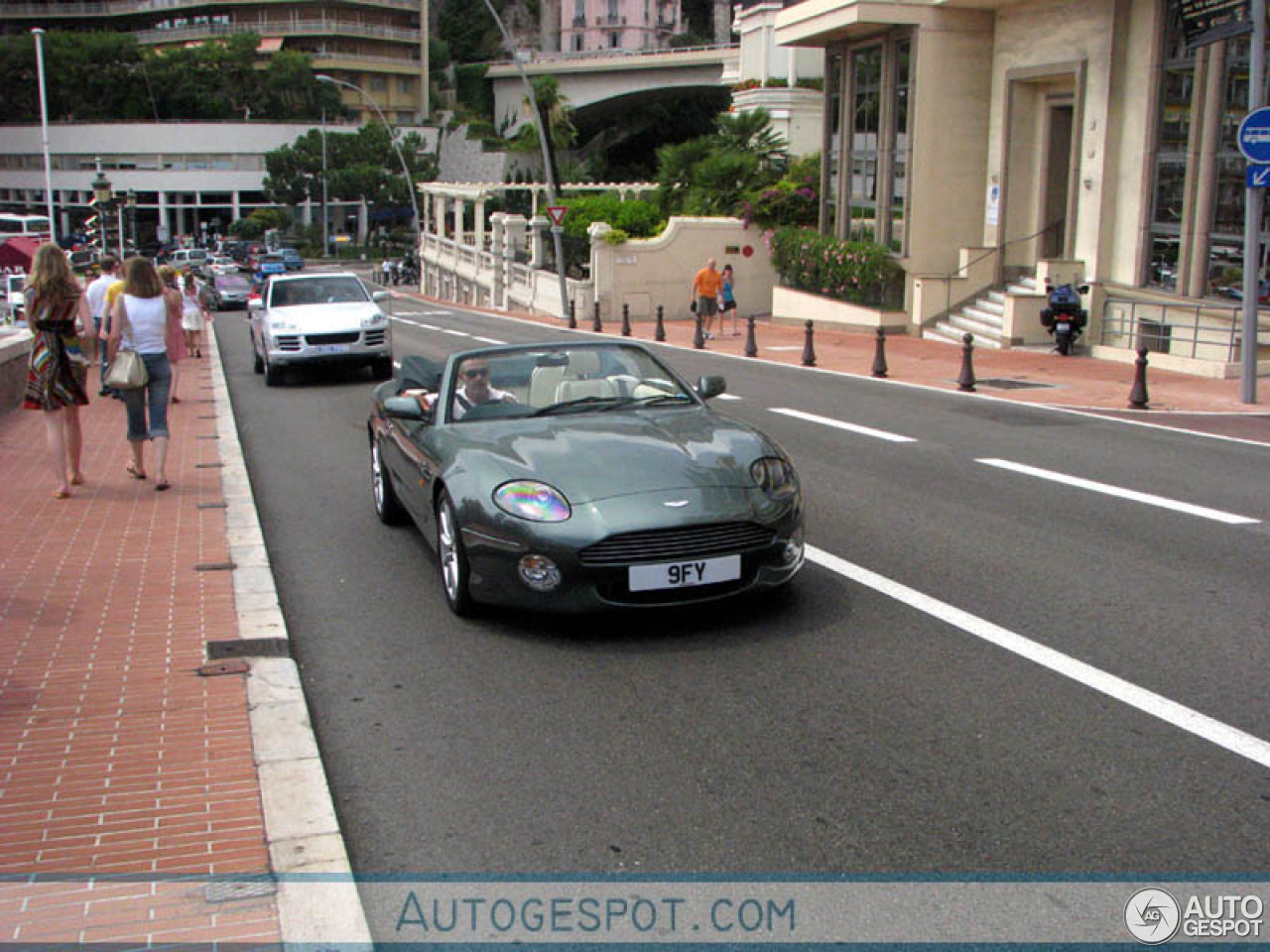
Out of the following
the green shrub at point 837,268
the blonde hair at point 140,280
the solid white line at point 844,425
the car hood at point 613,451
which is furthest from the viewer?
the green shrub at point 837,268

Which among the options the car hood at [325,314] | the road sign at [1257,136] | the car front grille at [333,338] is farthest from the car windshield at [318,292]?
the road sign at [1257,136]

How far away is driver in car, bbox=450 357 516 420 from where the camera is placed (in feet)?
25.0

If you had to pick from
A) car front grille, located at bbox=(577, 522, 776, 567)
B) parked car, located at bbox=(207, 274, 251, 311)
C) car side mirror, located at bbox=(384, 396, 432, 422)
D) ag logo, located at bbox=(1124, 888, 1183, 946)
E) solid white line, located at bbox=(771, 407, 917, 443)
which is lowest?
parked car, located at bbox=(207, 274, 251, 311)

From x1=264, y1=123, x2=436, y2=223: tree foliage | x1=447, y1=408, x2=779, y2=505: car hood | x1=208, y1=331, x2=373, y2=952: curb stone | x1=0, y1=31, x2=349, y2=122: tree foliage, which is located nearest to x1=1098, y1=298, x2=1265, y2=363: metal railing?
x1=447, y1=408, x2=779, y2=505: car hood

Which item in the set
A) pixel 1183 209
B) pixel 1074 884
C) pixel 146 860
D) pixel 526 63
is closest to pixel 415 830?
pixel 146 860

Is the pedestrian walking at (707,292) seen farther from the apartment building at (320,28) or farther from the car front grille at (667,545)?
the apartment building at (320,28)

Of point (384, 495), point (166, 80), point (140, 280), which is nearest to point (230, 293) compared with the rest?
point (140, 280)

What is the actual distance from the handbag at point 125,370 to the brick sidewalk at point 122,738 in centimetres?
107

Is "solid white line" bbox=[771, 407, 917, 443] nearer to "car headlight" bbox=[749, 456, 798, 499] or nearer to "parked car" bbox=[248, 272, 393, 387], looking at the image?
"car headlight" bbox=[749, 456, 798, 499]

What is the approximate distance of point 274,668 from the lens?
19.7 feet

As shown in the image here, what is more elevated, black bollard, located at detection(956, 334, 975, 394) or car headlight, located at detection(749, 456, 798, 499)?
car headlight, located at detection(749, 456, 798, 499)

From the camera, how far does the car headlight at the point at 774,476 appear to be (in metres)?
6.57

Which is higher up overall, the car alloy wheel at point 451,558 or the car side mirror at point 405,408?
the car side mirror at point 405,408

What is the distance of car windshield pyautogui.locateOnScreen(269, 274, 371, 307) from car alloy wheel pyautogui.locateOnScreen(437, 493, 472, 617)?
46.0ft
